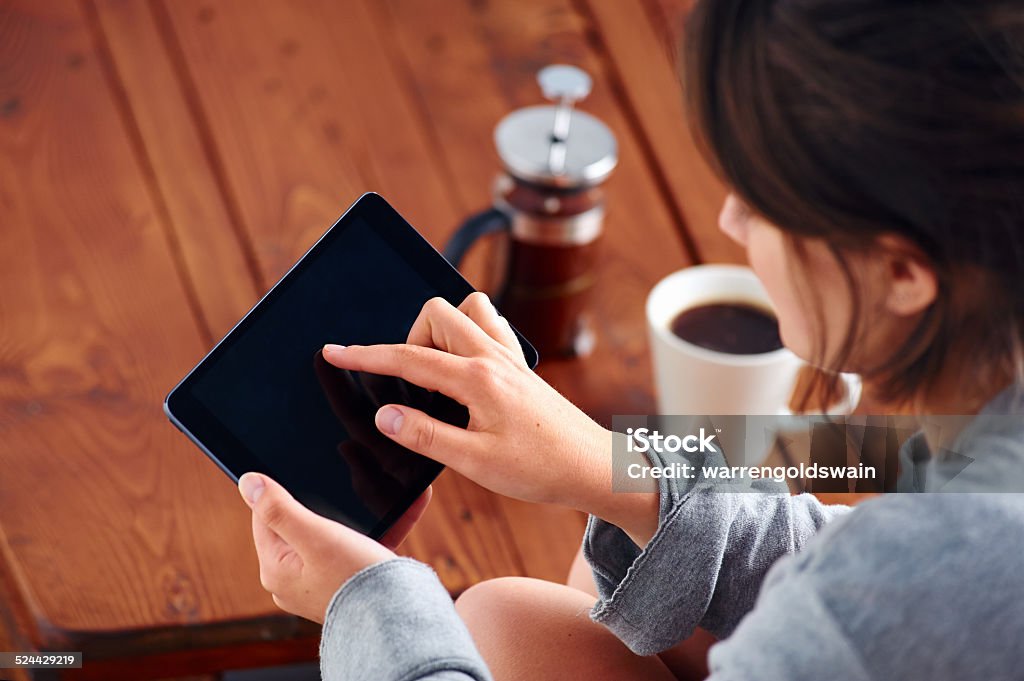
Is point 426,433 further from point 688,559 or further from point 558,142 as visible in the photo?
point 558,142

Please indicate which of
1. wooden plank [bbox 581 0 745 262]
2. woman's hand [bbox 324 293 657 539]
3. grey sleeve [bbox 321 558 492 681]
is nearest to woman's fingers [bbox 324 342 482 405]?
woman's hand [bbox 324 293 657 539]

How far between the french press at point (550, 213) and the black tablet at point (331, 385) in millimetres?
285

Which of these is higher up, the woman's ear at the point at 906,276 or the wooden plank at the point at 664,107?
the woman's ear at the point at 906,276

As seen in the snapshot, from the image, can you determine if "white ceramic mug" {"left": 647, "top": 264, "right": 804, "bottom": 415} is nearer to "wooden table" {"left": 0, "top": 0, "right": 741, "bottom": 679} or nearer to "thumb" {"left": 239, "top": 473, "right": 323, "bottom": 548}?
"wooden table" {"left": 0, "top": 0, "right": 741, "bottom": 679}

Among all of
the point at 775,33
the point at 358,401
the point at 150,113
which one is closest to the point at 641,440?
the point at 358,401

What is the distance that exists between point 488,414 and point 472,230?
390mm

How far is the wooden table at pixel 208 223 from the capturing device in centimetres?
99

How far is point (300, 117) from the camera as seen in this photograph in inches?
53.4

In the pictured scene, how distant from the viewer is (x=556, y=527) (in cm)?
109

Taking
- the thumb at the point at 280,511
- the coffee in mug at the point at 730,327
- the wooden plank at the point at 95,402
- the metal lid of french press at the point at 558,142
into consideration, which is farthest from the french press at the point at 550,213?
the thumb at the point at 280,511

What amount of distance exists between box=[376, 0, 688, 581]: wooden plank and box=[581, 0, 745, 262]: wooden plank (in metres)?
0.02

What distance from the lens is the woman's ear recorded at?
663 mm

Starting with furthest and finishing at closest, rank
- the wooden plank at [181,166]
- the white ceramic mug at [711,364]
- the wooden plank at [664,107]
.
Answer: the wooden plank at [664,107] → the wooden plank at [181,166] → the white ceramic mug at [711,364]

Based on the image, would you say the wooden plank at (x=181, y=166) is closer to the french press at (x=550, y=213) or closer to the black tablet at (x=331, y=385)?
the french press at (x=550, y=213)
